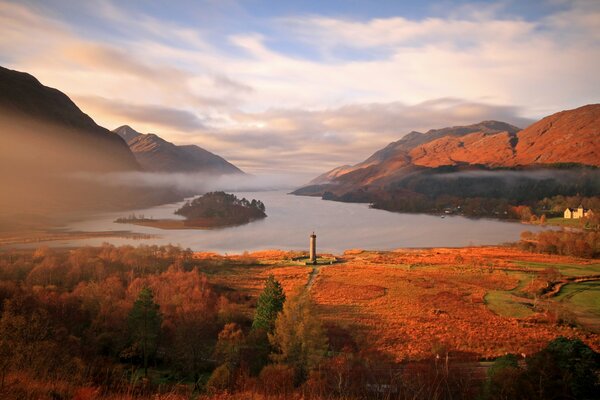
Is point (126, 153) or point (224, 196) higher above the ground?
point (126, 153)

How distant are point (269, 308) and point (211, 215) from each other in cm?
8268

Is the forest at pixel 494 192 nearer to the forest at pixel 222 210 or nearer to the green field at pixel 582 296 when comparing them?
the forest at pixel 222 210

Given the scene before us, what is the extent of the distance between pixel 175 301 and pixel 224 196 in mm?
90122

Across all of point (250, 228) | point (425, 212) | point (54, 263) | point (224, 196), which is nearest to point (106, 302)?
point (54, 263)

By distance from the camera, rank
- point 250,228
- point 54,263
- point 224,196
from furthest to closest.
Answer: point 224,196 < point 250,228 < point 54,263

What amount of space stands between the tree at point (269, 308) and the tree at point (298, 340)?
183 cm

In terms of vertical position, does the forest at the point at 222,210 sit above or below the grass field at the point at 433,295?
above

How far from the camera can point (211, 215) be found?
97875mm

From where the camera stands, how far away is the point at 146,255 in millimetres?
41531

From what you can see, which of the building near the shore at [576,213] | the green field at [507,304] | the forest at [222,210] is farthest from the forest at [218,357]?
the building near the shore at [576,213]

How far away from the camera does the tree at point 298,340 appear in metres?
14.4

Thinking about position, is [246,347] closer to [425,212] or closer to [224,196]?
[224,196]

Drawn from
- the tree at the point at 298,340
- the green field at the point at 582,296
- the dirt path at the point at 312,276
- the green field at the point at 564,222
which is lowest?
the dirt path at the point at 312,276

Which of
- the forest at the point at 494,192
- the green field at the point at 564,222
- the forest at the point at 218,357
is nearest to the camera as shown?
the forest at the point at 218,357
